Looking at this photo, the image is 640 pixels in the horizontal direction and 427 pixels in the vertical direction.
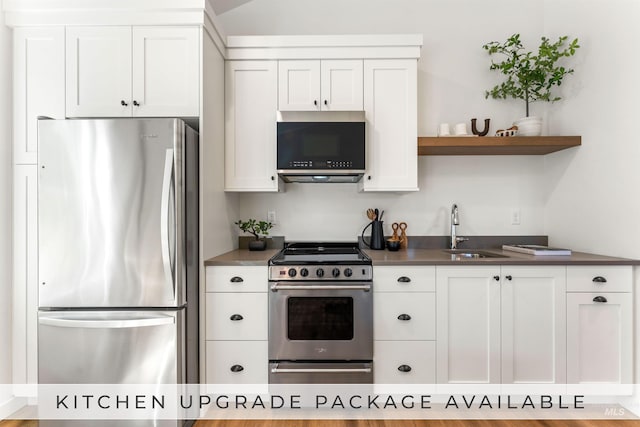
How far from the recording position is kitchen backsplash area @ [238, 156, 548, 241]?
2.79m

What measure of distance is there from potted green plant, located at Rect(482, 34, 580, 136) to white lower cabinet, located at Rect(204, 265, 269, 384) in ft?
7.60

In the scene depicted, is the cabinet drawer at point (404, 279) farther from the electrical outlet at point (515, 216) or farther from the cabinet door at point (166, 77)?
the cabinet door at point (166, 77)

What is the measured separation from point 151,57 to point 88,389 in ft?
6.30

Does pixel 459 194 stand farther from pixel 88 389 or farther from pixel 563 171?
pixel 88 389

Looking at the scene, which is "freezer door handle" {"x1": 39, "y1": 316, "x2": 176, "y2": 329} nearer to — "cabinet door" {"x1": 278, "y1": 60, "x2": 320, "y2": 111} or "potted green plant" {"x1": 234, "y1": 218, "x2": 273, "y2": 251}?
"potted green plant" {"x1": 234, "y1": 218, "x2": 273, "y2": 251}

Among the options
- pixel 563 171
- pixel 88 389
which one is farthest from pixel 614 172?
pixel 88 389

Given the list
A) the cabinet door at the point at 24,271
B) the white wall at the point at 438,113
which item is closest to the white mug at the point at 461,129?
the white wall at the point at 438,113

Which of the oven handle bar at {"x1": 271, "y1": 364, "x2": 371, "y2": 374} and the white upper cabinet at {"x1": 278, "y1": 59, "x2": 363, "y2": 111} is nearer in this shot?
the oven handle bar at {"x1": 271, "y1": 364, "x2": 371, "y2": 374}

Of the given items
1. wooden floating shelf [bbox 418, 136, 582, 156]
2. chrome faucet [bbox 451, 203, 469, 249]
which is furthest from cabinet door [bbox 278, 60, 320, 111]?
chrome faucet [bbox 451, 203, 469, 249]

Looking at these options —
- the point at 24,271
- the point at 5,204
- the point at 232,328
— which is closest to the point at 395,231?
the point at 232,328

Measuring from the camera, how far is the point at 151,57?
2045 millimetres

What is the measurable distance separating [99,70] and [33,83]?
1.38 ft

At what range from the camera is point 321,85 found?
243 centimetres

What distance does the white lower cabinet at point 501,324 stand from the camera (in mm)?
2055
